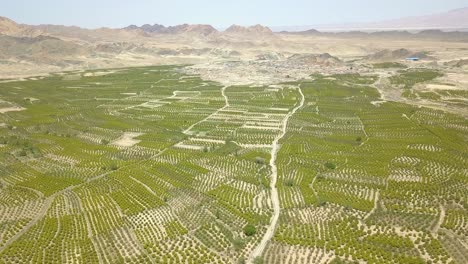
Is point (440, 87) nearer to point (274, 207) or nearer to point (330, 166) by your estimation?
point (330, 166)

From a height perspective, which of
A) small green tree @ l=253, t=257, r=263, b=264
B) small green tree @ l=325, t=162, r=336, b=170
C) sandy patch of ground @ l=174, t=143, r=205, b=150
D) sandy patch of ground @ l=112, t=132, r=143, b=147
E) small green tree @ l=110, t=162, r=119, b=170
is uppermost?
sandy patch of ground @ l=112, t=132, r=143, b=147

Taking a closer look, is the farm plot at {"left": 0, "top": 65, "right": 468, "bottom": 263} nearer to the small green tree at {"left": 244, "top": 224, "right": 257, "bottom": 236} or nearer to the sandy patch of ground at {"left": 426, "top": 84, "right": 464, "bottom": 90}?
the small green tree at {"left": 244, "top": 224, "right": 257, "bottom": 236}

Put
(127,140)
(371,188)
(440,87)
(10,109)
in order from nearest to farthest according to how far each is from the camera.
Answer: (371,188), (127,140), (10,109), (440,87)

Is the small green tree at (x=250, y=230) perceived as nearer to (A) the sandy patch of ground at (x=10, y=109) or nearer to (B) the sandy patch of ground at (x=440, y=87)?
(A) the sandy patch of ground at (x=10, y=109)

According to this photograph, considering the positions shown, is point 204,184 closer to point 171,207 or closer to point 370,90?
point 171,207

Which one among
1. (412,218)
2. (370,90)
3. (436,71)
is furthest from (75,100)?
(436,71)

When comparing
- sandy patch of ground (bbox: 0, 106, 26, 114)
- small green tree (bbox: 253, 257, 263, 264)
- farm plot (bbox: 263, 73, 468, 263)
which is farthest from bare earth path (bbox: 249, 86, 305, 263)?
sandy patch of ground (bbox: 0, 106, 26, 114)

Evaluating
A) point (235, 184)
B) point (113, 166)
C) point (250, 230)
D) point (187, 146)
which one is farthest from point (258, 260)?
point (187, 146)

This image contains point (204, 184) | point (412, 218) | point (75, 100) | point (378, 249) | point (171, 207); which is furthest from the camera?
point (75, 100)
